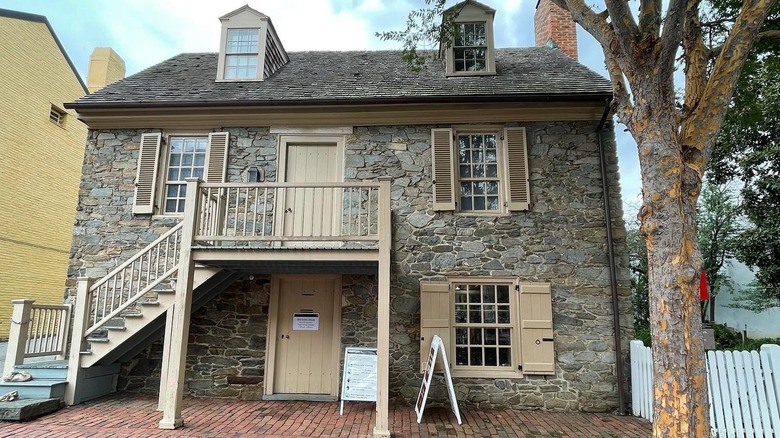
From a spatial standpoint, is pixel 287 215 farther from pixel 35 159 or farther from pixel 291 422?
pixel 35 159

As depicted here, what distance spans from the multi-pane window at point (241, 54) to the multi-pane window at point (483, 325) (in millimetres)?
5729

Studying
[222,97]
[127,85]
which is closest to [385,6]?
[222,97]

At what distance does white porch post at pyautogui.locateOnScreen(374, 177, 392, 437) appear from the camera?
500 cm

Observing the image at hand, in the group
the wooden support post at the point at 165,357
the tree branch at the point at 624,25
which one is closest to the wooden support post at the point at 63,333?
the wooden support post at the point at 165,357

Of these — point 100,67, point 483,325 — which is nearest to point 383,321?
point 483,325

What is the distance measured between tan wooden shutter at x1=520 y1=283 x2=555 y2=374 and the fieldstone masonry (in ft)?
0.53

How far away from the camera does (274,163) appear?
23.8ft

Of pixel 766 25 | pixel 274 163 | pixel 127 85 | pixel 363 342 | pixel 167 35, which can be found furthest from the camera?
pixel 167 35

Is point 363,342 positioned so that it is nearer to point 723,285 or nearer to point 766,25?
point 766,25

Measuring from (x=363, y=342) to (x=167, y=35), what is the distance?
15.8m

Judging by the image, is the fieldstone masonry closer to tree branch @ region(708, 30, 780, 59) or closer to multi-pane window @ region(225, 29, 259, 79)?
multi-pane window @ region(225, 29, 259, 79)

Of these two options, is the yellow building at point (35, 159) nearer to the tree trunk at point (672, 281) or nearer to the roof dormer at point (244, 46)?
the roof dormer at point (244, 46)

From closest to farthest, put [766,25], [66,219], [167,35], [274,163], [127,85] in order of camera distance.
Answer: [766,25], [274,163], [127,85], [66,219], [167,35]

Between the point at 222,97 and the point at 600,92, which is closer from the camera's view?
the point at 600,92
